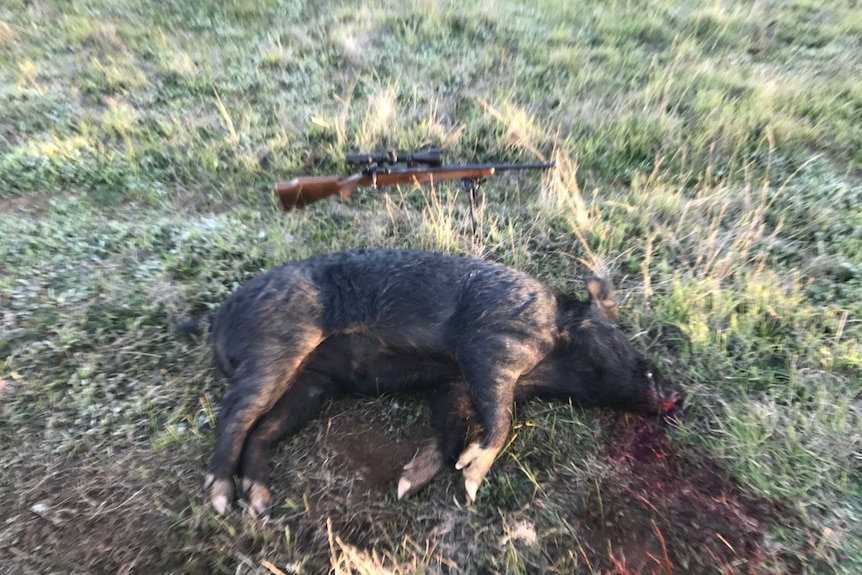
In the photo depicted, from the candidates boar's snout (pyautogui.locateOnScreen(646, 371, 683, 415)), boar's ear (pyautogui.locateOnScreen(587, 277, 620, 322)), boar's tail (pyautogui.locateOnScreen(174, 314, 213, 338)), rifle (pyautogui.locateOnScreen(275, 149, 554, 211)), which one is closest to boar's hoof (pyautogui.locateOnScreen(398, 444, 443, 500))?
boar's snout (pyautogui.locateOnScreen(646, 371, 683, 415))

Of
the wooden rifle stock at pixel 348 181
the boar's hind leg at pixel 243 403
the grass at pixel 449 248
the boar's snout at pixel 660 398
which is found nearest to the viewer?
the grass at pixel 449 248

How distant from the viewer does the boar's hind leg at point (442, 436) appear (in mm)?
3094

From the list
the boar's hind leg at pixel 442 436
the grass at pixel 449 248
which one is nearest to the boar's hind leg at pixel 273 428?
the grass at pixel 449 248

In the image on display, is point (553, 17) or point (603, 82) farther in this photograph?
point (553, 17)

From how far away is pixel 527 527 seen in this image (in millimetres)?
2922

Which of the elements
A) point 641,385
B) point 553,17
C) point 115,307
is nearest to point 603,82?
point 553,17

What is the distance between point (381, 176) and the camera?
181 inches

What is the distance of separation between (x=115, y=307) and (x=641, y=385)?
12.4 ft

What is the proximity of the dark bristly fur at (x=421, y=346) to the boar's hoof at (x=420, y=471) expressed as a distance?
0.09ft

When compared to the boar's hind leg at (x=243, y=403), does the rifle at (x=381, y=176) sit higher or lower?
higher

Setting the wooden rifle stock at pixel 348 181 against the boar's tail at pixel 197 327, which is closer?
the boar's tail at pixel 197 327

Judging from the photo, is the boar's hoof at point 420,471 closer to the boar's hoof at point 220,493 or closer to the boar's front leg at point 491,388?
the boar's front leg at point 491,388

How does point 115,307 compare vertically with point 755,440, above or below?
above

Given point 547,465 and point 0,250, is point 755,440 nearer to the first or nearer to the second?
point 547,465
